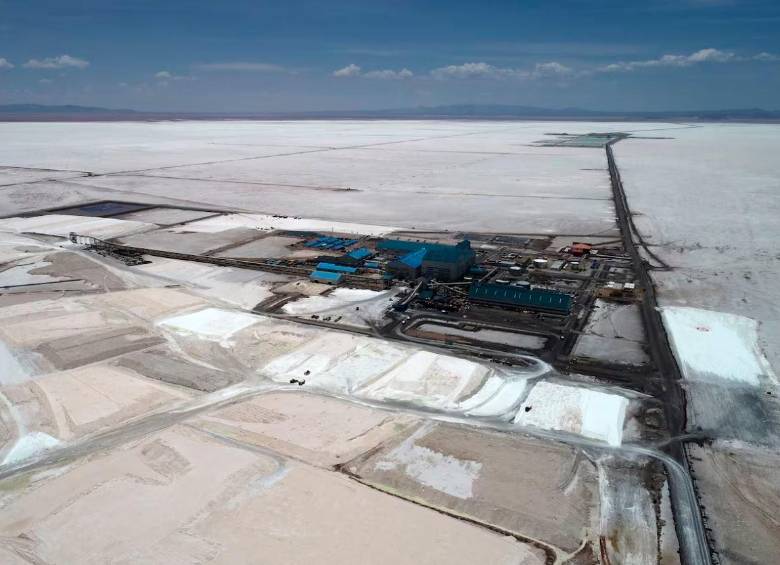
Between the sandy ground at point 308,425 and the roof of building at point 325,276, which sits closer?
the sandy ground at point 308,425

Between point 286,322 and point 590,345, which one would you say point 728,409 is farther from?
point 286,322

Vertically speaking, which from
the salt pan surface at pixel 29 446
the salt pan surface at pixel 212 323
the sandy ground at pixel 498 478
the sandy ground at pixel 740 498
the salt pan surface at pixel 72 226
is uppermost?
→ the salt pan surface at pixel 72 226

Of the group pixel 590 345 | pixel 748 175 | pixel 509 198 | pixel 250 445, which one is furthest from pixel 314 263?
pixel 748 175

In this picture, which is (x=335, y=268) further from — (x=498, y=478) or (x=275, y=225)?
(x=498, y=478)

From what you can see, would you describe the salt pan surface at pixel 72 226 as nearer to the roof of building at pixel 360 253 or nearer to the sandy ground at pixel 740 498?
the roof of building at pixel 360 253

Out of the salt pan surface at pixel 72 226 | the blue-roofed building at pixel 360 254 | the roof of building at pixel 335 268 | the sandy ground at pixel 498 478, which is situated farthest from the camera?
the salt pan surface at pixel 72 226

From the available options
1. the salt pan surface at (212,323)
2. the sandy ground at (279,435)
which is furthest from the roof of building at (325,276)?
the salt pan surface at (212,323)

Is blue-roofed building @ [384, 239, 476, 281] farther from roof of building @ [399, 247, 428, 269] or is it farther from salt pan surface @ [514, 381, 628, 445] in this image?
salt pan surface @ [514, 381, 628, 445]

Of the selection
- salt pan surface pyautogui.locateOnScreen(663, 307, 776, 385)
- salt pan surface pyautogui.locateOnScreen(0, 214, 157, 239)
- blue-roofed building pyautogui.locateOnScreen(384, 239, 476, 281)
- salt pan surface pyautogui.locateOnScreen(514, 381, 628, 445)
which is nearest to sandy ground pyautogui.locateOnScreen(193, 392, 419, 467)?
salt pan surface pyautogui.locateOnScreen(514, 381, 628, 445)

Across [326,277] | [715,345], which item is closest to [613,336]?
[715,345]

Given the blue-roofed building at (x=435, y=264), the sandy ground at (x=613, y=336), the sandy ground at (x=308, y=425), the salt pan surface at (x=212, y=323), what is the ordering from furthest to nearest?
the blue-roofed building at (x=435, y=264) < the salt pan surface at (x=212, y=323) < the sandy ground at (x=613, y=336) < the sandy ground at (x=308, y=425)
